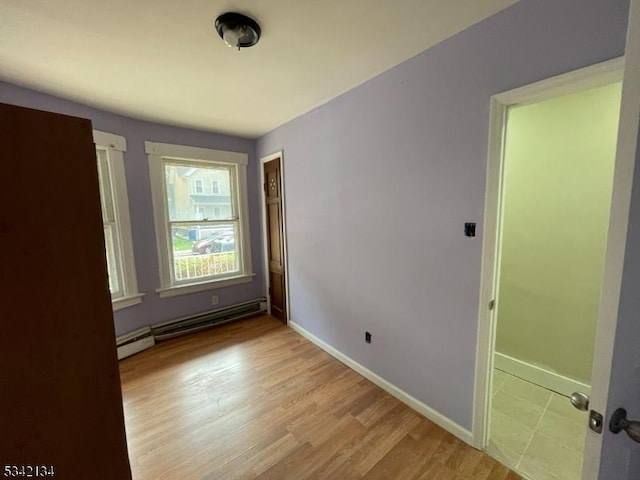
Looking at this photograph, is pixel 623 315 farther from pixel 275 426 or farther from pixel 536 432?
pixel 275 426

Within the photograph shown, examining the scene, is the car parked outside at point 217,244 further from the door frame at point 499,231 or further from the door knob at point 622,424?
the door knob at point 622,424

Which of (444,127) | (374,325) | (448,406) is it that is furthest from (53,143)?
(448,406)

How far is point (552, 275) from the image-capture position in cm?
202

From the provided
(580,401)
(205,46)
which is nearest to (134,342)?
(205,46)

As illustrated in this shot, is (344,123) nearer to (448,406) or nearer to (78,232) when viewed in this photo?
(78,232)

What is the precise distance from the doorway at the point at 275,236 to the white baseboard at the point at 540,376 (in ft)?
7.67

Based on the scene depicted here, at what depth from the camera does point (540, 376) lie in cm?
209

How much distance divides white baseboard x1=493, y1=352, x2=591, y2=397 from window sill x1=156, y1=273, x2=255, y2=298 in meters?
2.93

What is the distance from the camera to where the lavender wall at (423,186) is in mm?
1198

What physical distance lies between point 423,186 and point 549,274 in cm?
135

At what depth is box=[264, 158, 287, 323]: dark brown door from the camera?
322 cm

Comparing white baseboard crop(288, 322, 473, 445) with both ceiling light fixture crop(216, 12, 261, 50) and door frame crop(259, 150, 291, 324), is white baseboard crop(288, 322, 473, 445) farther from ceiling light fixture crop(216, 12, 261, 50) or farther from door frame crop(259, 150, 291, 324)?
ceiling light fixture crop(216, 12, 261, 50)

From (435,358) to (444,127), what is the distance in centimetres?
150

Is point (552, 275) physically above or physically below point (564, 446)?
above
